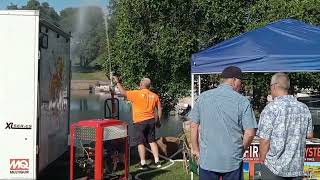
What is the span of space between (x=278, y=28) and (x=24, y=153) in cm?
491

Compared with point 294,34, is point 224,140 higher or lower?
lower

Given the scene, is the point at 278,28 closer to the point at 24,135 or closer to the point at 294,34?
the point at 294,34

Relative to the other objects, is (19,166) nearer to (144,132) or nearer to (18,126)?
(18,126)

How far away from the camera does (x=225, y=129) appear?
16.2ft

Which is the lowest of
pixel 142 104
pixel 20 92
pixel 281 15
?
pixel 142 104

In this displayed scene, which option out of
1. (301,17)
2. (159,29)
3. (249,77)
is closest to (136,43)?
(159,29)

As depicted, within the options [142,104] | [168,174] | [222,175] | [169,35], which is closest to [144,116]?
[142,104]

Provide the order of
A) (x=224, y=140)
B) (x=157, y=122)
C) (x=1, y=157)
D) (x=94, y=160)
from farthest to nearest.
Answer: (x=157, y=122)
(x=94, y=160)
(x=1, y=157)
(x=224, y=140)

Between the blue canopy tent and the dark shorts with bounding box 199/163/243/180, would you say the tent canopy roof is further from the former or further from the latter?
the dark shorts with bounding box 199/163/243/180

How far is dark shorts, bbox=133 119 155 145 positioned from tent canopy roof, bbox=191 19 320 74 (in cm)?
168

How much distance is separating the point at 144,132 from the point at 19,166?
3.44 meters

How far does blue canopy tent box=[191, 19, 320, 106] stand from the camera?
315 inches

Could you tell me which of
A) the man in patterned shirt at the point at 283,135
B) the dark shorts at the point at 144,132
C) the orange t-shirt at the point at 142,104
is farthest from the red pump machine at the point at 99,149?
the man in patterned shirt at the point at 283,135

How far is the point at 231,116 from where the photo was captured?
4926 mm
